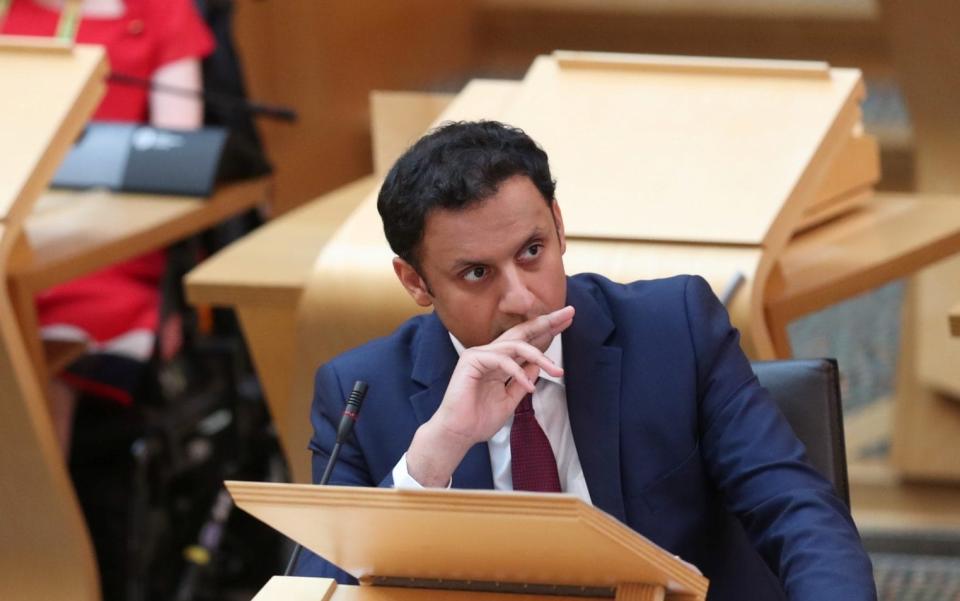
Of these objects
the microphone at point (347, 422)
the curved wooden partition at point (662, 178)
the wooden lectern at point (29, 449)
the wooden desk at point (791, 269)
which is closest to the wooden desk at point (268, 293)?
the wooden desk at point (791, 269)

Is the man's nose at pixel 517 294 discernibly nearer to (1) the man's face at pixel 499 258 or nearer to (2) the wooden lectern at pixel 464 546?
(1) the man's face at pixel 499 258

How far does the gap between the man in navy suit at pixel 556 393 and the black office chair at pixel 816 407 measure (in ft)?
0.39

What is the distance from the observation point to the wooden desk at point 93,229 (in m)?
3.61

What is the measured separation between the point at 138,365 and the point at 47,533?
2.33ft

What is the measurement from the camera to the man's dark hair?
211cm

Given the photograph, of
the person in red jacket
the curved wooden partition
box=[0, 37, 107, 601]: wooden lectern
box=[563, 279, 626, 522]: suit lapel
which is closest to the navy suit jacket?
box=[563, 279, 626, 522]: suit lapel

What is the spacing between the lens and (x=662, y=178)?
3.17m

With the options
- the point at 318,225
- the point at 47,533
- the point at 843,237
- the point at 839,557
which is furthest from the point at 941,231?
the point at 47,533

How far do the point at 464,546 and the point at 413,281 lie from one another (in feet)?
1.82

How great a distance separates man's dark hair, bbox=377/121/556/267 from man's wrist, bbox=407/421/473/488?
26cm

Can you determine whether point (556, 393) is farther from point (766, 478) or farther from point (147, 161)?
point (147, 161)

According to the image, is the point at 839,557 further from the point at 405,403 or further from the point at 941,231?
the point at 941,231

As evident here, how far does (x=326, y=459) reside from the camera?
2.31 m

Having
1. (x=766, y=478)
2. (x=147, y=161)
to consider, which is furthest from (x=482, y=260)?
(x=147, y=161)
